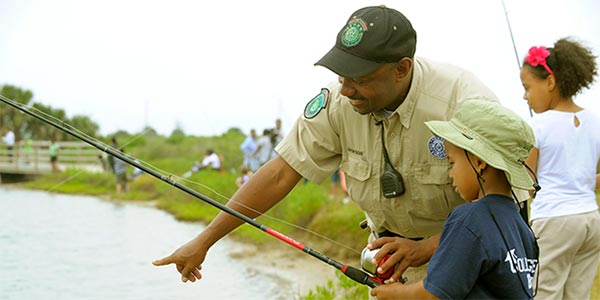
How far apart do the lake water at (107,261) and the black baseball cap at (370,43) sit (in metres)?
5.42

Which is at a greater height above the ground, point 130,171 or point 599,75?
point 599,75

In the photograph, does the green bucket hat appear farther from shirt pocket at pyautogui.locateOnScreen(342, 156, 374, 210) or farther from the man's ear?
shirt pocket at pyautogui.locateOnScreen(342, 156, 374, 210)

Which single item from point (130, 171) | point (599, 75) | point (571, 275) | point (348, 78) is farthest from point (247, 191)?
point (130, 171)

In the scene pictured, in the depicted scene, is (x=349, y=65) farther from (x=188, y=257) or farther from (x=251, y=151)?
(x=251, y=151)

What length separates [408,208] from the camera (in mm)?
2908

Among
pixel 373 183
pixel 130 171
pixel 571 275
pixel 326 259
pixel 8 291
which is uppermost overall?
pixel 373 183

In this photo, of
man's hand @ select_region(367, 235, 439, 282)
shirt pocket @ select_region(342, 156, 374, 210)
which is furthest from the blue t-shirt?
shirt pocket @ select_region(342, 156, 374, 210)

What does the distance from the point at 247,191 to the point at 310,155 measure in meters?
0.28

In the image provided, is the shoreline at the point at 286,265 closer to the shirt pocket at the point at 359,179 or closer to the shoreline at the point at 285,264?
the shoreline at the point at 285,264

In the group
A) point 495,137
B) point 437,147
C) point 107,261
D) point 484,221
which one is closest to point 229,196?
point 107,261

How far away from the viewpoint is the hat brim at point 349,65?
2.67m

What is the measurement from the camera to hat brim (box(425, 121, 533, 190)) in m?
2.29

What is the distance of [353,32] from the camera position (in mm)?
2760

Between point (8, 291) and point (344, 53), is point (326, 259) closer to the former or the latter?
point (344, 53)
